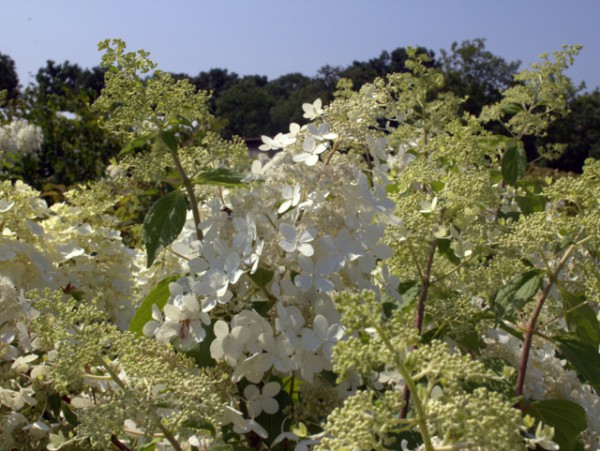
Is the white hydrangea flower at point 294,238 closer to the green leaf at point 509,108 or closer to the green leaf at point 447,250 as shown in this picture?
the green leaf at point 447,250

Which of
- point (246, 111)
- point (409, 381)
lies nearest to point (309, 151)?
point (409, 381)

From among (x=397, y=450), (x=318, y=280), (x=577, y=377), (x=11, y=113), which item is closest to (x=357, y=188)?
(x=318, y=280)

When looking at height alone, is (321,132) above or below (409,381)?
above

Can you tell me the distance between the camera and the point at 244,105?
77000mm

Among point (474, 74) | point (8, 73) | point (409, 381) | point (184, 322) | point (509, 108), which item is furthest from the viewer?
point (8, 73)

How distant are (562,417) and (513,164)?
1.15 metres

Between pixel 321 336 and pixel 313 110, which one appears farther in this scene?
pixel 313 110

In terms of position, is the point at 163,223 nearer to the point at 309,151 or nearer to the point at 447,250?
the point at 309,151

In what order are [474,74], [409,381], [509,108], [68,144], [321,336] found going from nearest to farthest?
[409,381] → [321,336] → [509,108] → [68,144] → [474,74]

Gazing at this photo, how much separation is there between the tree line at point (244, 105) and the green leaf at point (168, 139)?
0.15m

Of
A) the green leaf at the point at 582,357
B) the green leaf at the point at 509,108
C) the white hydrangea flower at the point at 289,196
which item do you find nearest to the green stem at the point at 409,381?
the white hydrangea flower at the point at 289,196

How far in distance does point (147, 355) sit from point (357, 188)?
1.70 feet

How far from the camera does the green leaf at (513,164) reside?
2371mm

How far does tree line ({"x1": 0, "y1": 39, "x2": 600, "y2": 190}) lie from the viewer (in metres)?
8.83
